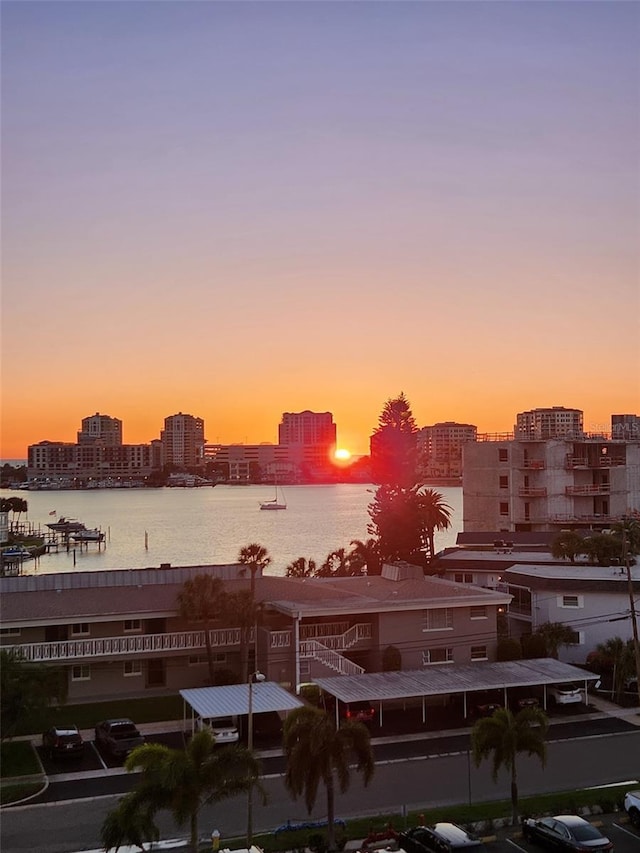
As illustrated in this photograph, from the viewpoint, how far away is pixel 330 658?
3872cm

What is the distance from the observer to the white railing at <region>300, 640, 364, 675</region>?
38469 millimetres

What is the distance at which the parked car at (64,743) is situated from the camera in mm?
31641

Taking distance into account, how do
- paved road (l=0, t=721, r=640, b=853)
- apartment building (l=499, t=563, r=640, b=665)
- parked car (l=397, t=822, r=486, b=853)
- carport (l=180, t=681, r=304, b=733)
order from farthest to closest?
apartment building (l=499, t=563, r=640, b=665) → carport (l=180, t=681, r=304, b=733) → paved road (l=0, t=721, r=640, b=853) → parked car (l=397, t=822, r=486, b=853)

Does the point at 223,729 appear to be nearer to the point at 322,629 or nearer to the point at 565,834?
the point at 322,629

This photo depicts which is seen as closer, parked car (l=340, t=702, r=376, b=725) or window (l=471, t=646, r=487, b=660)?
parked car (l=340, t=702, r=376, b=725)

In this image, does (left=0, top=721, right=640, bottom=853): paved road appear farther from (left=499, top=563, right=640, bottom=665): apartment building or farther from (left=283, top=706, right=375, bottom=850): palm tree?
(left=499, top=563, right=640, bottom=665): apartment building

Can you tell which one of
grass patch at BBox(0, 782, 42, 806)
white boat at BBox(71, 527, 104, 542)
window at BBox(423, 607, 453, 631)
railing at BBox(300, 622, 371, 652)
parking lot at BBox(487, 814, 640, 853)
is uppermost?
window at BBox(423, 607, 453, 631)

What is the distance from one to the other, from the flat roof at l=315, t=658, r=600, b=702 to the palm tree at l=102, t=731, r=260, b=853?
12279 millimetres

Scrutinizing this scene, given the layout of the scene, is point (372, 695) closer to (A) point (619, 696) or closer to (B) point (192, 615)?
(B) point (192, 615)

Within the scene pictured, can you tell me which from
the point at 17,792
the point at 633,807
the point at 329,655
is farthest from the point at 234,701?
the point at 633,807

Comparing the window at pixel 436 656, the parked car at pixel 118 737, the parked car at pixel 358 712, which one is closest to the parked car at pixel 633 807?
the parked car at pixel 358 712

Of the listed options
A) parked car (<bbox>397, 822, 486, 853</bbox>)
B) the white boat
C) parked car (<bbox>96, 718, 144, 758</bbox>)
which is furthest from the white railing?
the white boat

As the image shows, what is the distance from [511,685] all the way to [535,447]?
55519 millimetres

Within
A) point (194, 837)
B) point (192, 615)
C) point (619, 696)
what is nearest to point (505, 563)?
point (619, 696)
